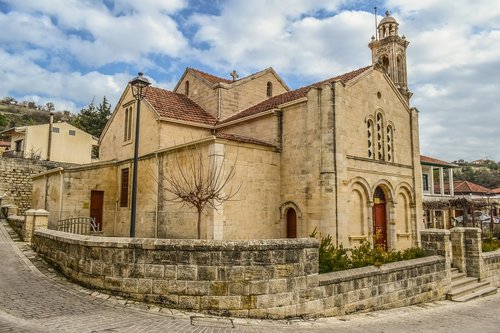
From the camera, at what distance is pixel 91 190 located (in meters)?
19.3

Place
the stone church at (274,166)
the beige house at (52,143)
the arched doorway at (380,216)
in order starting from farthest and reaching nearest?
1. the beige house at (52,143)
2. the arched doorway at (380,216)
3. the stone church at (274,166)

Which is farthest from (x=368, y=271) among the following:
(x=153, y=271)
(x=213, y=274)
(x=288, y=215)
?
(x=288, y=215)

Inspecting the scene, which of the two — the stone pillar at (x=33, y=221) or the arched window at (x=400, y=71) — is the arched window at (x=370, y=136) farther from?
the stone pillar at (x=33, y=221)

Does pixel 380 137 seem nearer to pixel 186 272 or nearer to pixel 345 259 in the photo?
pixel 345 259

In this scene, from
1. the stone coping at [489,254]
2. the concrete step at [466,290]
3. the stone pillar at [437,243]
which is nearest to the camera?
the concrete step at [466,290]

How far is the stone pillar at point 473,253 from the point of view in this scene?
14.0 m

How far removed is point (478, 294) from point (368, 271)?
6629 mm

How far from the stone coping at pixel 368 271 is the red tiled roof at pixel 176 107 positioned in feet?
44.8

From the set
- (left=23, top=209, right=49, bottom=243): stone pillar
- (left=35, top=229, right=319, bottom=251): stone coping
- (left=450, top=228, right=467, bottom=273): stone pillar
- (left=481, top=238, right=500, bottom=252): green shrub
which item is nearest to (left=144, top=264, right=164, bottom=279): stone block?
(left=35, top=229, right=319, bottom=251): stone coping

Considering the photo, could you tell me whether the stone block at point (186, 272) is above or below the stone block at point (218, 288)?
above

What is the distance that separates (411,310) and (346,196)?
239 inches

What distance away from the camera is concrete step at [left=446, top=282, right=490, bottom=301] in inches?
461

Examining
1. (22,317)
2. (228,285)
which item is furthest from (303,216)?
(22,317)

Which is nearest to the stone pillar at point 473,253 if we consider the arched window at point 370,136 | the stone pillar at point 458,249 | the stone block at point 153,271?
the stone pillar at point 458,249
